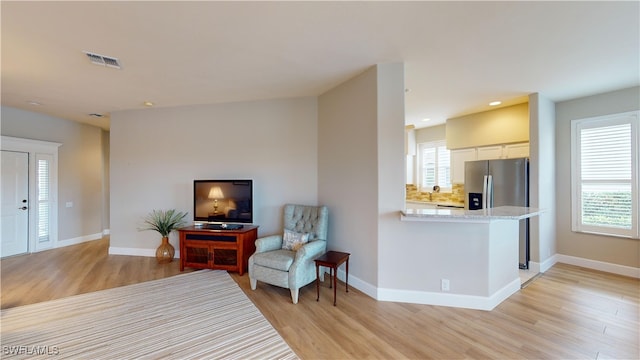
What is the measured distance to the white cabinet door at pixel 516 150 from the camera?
15.0ft

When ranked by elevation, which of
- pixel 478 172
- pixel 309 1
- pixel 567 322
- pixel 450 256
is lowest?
pixel 567 322

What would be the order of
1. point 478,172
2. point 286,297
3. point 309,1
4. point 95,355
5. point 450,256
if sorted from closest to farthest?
point 309,1
point 95,355
point 450,256
point 286,297
point 478,172

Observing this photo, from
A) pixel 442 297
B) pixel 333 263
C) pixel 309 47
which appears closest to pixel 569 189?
pixel 442 297

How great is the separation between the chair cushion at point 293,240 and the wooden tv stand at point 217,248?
0.64 metres

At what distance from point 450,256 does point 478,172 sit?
2386mm

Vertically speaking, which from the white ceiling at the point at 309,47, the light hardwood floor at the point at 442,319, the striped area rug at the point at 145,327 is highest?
the white ceiling at the point at 309,47

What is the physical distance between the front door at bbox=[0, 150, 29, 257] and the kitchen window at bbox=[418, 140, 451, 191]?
26.6 feet

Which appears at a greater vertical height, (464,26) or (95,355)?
(464,26)

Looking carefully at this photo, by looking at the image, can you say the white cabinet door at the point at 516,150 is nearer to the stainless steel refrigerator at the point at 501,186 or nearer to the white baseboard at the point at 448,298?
the stainless steel refrigerator at the point at 501,186

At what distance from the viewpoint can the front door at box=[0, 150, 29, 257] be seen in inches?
185

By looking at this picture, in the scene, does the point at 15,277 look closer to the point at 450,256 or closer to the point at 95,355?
the point at 95,355

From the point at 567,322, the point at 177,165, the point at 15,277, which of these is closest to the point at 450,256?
the point at 567,322

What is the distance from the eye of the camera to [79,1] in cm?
196

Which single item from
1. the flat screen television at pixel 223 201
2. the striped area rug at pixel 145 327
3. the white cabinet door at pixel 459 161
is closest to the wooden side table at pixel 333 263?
the striped area rug at pixel 145 327
